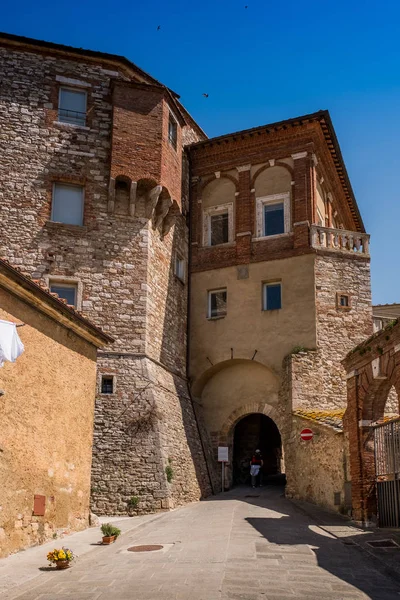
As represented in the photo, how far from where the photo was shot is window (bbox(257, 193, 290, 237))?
25.7m

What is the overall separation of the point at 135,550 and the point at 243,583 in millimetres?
3943

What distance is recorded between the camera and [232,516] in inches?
663

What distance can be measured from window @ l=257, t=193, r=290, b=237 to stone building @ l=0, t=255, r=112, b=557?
11646mm

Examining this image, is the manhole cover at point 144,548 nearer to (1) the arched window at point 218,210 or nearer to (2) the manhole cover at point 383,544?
(2) the manhole cover at point 383,544

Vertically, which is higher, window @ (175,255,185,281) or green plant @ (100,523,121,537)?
window @ (175,255,185,281)

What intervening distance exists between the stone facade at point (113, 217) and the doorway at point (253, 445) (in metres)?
3.93

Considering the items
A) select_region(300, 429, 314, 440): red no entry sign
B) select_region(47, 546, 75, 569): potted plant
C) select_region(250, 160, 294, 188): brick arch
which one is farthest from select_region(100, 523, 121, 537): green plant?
select_region(250, 160, 294, 188): brick arch

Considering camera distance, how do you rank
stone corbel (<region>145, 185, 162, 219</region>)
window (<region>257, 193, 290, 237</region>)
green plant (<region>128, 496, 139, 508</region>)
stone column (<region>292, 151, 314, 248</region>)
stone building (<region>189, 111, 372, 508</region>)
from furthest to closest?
window (<region>257, 193, 290, 237</region>) < stone column (<region>292, 151, 314, 248</region>) < stone building (<region>189, 111, 372, 508</region>) < stone corbel (<region>145, 185, 162, 219</region>) < green plant (<region>128, 496, 139, 508</region>)

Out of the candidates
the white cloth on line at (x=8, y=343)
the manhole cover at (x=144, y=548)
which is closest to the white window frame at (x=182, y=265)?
the manhole cover at (x=144, y=548)

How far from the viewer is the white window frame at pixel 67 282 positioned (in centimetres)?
2172

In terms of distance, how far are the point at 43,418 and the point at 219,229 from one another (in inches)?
597

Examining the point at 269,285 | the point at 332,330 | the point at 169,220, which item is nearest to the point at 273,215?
the point at 269,285

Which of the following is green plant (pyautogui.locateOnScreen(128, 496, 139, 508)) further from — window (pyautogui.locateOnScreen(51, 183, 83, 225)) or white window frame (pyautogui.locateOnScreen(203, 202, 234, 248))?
white window frame (pyautogui.locateOnScreen(203, 202, 234, 248))

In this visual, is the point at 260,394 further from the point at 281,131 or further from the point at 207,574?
the point at 207,574
